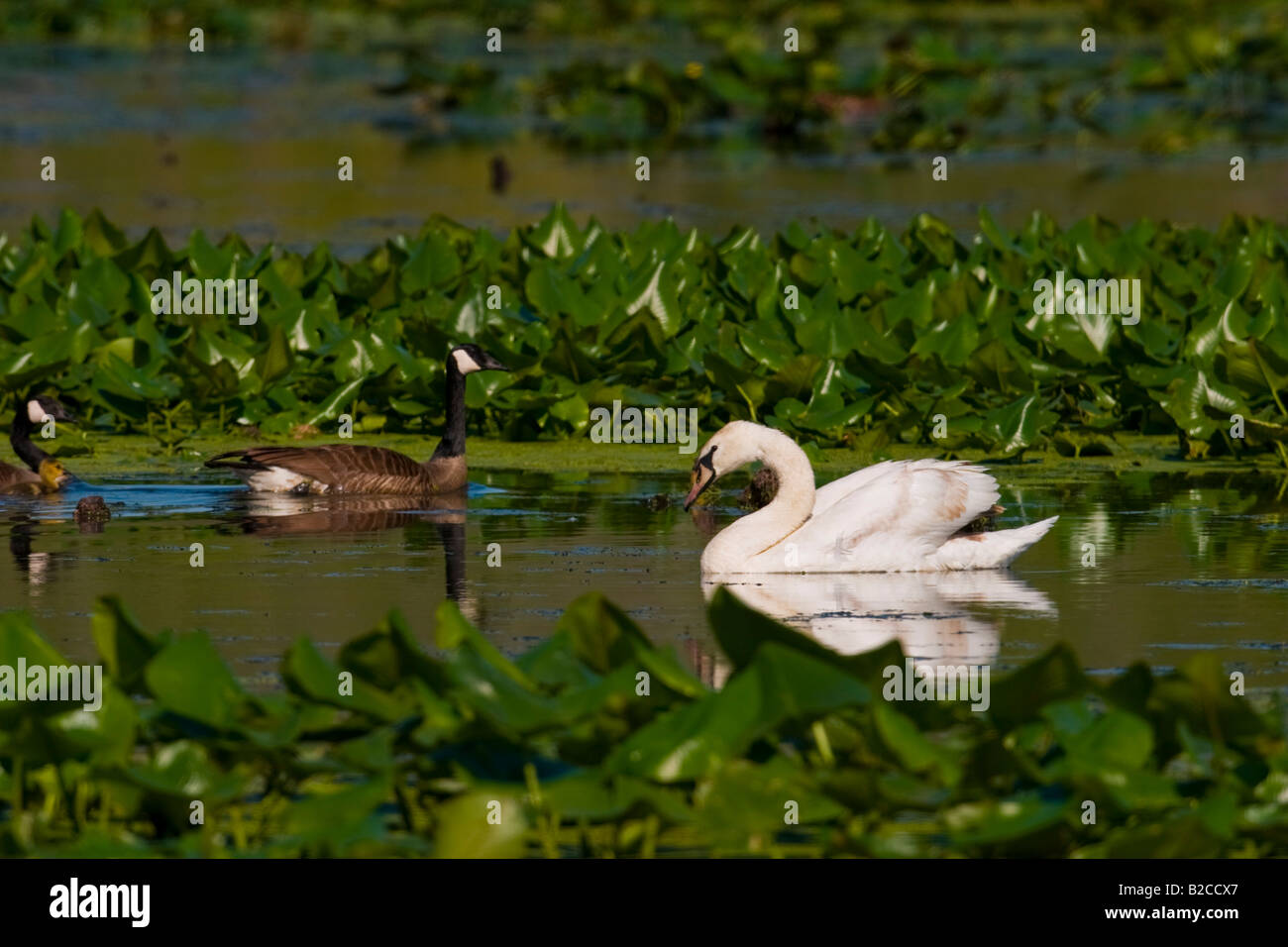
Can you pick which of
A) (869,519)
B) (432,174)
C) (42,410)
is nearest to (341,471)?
(42,410)

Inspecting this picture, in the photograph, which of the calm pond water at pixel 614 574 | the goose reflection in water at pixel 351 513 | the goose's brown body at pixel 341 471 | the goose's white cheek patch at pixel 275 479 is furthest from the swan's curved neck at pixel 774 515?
the goose's white cheek patch at pixel 275 479

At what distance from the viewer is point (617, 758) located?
208 inches

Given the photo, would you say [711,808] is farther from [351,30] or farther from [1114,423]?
[351,30]

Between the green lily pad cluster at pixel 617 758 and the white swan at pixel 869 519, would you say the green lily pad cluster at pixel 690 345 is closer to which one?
the white swan at pixel 869 519

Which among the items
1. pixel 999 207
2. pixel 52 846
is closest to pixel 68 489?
pixel 52 846

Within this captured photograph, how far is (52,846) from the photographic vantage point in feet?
17.1

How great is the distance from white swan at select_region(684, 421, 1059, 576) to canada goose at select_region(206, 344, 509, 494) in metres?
1.85

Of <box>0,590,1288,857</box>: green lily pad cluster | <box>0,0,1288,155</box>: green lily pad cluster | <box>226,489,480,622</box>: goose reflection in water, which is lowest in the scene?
<box>0,590,1288,857</box>: green lily pad cluster

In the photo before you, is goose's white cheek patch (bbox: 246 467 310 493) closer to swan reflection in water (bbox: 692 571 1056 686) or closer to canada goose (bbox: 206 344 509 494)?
canada goose (bbox: 206 344 509 494)

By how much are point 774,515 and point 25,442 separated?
3634mm

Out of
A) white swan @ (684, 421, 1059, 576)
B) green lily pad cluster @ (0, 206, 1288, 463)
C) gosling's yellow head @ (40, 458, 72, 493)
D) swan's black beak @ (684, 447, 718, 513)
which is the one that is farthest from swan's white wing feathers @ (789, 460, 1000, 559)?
gosling's yellow head @ (40, 458, 72, 493)

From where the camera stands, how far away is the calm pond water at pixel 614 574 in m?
7.68

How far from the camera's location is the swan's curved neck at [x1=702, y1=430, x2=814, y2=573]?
28.9 feet

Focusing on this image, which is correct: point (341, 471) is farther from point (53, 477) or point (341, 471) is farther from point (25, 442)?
point (25, 442)
